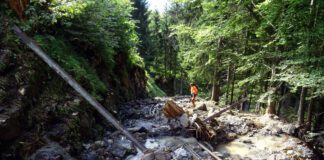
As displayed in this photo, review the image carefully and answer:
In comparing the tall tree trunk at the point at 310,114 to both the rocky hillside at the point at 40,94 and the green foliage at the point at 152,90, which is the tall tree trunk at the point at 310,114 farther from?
the green foliage at the point at 152,90

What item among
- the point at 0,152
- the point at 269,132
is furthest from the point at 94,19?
the point at 269,132

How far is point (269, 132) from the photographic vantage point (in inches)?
402

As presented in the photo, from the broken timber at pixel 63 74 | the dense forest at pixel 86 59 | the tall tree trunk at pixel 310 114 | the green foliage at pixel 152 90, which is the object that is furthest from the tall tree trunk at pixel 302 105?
the green foliage at pixel 152 90

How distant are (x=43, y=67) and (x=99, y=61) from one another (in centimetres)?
437

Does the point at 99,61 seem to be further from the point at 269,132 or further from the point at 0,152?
the point at 269,132

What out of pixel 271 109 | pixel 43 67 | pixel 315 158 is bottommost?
pixel 315 158

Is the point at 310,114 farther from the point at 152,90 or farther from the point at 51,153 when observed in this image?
the point at 152,90

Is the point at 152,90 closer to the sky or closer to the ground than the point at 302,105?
closer to the ground

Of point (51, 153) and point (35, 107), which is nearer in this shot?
point (51, 153)

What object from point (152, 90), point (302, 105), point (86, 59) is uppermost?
point (86, 59)

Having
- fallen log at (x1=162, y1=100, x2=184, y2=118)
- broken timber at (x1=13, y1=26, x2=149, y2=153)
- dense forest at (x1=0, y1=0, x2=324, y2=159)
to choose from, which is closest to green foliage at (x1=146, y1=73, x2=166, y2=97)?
dense forest at (x1=0, y1=0, x2=324, y2=159)

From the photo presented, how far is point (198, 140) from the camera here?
856cm

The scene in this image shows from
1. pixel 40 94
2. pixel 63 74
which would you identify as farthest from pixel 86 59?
pixel 40 94

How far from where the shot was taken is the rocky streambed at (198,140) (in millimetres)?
6652
